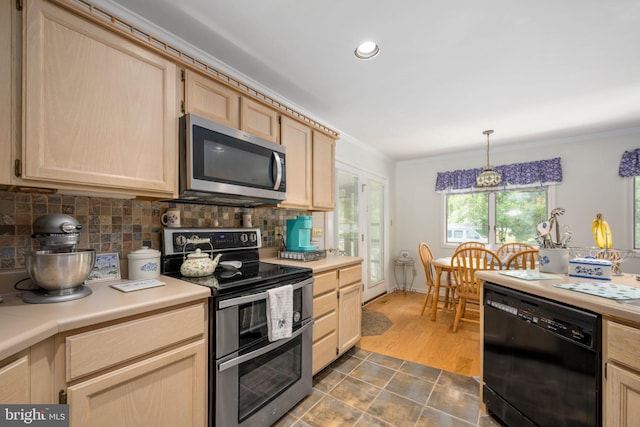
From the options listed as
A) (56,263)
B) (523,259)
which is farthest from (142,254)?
(523,259)

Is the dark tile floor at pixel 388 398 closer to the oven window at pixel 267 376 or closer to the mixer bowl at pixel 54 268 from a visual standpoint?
the oven window at pixel 267 376

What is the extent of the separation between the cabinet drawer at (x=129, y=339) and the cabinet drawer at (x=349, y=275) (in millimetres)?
1218

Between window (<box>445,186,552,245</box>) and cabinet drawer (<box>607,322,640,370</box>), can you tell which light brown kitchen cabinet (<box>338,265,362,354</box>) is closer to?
cabinet drawer (<box>607,322,640,370</box>)

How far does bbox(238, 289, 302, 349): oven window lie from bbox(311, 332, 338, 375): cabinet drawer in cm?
63

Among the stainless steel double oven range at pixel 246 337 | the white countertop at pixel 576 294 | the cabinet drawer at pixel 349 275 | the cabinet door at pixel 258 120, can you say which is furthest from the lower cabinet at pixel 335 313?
the cabinet door at pixel 258 120

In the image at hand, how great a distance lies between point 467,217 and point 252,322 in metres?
4.04

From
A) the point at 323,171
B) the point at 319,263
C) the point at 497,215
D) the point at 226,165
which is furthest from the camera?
the point at 497,215

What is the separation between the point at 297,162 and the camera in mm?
2275

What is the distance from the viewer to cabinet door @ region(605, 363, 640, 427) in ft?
Answer: 3.13

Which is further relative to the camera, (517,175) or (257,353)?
(517,175)

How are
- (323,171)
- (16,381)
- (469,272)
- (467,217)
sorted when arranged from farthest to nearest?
1. (467,217)
2. (469,272)
3. (323,171)
4. (16,381)

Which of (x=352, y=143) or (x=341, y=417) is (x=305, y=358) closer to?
(x=341, y=417)

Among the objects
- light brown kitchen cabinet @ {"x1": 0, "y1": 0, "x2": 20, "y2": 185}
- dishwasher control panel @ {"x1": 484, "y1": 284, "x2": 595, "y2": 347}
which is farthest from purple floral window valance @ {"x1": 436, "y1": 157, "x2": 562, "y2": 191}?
light brown kitchen cabinet @ {"x1": 0, "y1": 0, "x2": 20, "y2": 185}

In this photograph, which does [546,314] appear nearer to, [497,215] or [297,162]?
[297,162]
